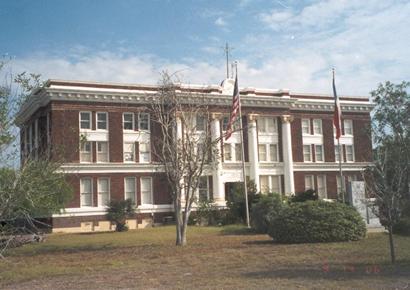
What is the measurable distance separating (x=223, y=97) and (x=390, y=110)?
15703mm

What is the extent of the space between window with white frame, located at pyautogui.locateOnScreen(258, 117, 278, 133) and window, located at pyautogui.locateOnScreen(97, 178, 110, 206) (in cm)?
1659

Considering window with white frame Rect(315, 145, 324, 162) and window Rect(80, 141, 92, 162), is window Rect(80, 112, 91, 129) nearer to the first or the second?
window Rect(80, 141, 92, 162)

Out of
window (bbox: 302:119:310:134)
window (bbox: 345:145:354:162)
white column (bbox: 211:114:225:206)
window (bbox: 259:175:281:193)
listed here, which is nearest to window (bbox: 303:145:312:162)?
window (bbox: 302:119:310:134)

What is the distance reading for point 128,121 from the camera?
51.9 m

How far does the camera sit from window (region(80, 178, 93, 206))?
49.3 meters

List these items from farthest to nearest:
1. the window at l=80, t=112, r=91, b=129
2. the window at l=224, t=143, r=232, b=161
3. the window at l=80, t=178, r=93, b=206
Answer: the window at l=224, t=143, r=232, b=161
the window at l=80, t=112, r=91, b=129
the window at l=80, t=178, r=93, b=206

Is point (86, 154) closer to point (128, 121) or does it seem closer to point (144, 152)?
→ point (128, 121)

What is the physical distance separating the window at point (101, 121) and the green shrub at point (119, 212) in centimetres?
709

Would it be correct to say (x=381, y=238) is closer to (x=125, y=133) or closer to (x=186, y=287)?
(x=186, y=287)

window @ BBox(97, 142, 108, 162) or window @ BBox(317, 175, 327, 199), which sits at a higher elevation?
window @ BBox(97, 142, 108, 162)

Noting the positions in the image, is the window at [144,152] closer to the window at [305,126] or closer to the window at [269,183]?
the window at [269,183]

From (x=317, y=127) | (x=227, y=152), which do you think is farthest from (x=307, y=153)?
(x=227, y=152)

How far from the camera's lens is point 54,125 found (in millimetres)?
47719

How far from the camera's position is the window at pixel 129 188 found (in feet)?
167
